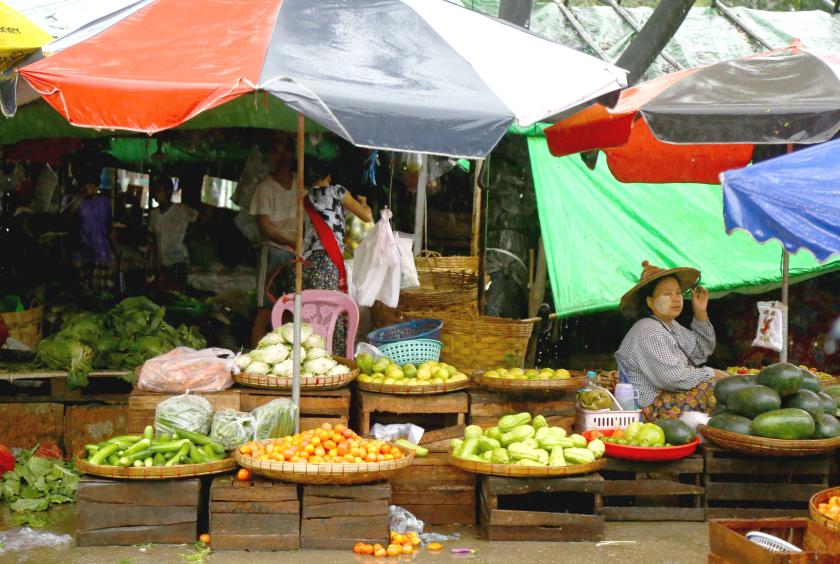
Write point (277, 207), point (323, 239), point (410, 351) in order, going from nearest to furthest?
1. point (410, 351)
2. point (323, 239)
3. point (277, 207)

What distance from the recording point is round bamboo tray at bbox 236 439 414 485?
5109mm

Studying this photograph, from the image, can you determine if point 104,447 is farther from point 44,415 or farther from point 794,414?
point 794,414

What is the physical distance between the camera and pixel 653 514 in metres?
6.07

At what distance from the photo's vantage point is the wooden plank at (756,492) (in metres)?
6.09

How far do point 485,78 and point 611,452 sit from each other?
2529 mm

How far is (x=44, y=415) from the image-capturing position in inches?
274

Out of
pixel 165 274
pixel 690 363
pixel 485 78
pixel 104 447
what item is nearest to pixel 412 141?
pixel 485 78

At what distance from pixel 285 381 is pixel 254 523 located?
3.37 ft

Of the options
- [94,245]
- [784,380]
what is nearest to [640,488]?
[784,380]

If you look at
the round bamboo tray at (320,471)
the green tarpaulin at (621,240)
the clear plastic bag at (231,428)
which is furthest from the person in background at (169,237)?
the round bamboo tray at (320,471)

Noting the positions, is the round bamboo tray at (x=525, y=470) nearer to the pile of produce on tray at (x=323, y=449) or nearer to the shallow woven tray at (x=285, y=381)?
the pile of produce on tray at (x=323, y=449)

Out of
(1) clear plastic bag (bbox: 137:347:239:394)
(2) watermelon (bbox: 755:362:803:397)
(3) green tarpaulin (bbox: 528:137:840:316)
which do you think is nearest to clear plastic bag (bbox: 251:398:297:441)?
(1) clear plastic bag (bbox: 137:347:239:394)

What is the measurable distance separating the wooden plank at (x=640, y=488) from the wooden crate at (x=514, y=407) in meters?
0.54

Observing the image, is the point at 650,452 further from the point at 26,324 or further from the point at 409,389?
the point at 26,324
